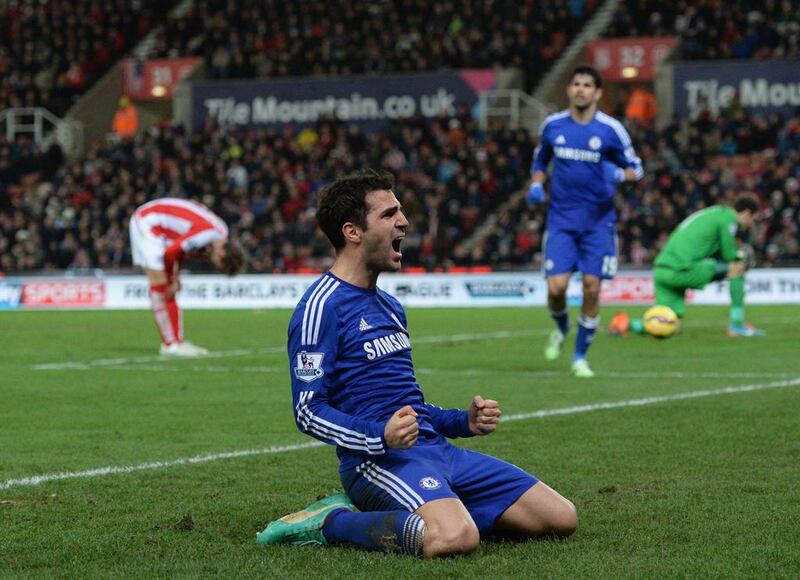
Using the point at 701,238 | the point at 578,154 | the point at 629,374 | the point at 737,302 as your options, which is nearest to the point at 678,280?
the point at 701,238

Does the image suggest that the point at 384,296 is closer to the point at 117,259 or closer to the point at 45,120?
the point at 117,259

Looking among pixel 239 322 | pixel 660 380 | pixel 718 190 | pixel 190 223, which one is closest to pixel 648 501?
pixel 660 380

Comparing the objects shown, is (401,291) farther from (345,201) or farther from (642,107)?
(345,201)

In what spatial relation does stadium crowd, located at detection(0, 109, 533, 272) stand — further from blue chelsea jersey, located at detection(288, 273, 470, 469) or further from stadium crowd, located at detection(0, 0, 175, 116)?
blue chelsea jersey, located at detection(288, 273, 470, 469)

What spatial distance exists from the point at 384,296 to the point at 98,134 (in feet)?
121

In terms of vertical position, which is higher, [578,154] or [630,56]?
[630,56]

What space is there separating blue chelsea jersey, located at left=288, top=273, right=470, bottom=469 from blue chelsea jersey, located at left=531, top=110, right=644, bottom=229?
734 centimetres

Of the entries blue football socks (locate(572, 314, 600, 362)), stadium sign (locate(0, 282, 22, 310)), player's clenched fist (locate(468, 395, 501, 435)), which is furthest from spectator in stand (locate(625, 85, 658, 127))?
player's clenched fist (locate(468, 395, 501, 435))

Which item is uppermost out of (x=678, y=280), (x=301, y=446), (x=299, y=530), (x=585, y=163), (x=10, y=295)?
(x=585, y=163)

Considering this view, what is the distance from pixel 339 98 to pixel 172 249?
2146 centimetres

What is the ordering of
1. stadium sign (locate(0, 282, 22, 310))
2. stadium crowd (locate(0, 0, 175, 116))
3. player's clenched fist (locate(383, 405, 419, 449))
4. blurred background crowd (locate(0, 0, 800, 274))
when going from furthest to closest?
stadium crowd (locate(0, 0, 175, 116))
blurred background crowd (locate(0, 0, 800, 274))
stadium sign (locate(0, 282, 22, 310))
player's clenched fist (locate(383, 405, 419, 449))

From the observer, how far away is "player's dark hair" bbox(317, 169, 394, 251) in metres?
5.79

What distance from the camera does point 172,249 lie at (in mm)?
16328

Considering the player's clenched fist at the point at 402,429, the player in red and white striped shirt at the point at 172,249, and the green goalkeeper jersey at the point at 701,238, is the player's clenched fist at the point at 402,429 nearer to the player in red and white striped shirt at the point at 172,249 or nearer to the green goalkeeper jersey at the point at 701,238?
the player in red and white striped shirt at the point at 172,249
